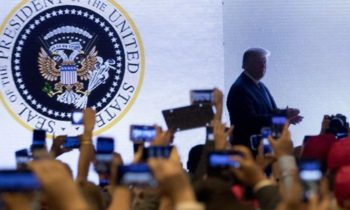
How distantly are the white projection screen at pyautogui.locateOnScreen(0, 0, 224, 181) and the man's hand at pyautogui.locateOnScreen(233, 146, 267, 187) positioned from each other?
2.90 meters

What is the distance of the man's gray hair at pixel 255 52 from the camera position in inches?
208

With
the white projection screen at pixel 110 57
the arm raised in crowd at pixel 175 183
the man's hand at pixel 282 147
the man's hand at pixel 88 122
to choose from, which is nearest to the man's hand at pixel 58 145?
the man's hand at pixel 88 122

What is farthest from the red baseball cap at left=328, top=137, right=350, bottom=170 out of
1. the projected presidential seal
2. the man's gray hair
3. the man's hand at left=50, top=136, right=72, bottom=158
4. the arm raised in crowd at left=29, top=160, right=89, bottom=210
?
the projected presidential seal

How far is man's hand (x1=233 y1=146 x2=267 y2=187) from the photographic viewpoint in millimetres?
2383

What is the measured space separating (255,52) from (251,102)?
362 mm

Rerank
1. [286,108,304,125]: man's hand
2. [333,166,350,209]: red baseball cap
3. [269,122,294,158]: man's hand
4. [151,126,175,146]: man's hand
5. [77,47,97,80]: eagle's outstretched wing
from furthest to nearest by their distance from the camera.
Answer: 1. [77,47,97,80]: eagle's outstretched wing
2. [286,108,304,125]: man's hand
3. [151,126,175,146]: man's hand
4. [269,122,294,158]: man's hand
5. [333,166,350,209]: red baseball cap

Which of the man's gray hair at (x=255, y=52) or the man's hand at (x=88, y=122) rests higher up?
A: the man's gray hair at (x=255, y=52)

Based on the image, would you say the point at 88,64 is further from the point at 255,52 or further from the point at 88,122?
the point at 88,122

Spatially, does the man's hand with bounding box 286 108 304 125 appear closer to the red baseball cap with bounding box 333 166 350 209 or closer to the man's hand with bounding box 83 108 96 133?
the man's hand with bounding box 83 108 96 133

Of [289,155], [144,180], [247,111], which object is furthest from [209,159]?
[247,111]

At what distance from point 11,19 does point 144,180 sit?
3.70 meters

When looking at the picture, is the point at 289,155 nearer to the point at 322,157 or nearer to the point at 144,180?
the point at 322,157

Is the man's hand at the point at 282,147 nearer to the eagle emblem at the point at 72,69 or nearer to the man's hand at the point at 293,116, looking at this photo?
the man's hand at the point at 293,116

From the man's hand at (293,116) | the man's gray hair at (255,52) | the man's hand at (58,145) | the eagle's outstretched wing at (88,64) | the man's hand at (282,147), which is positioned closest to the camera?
the man's hand at (282,147)
